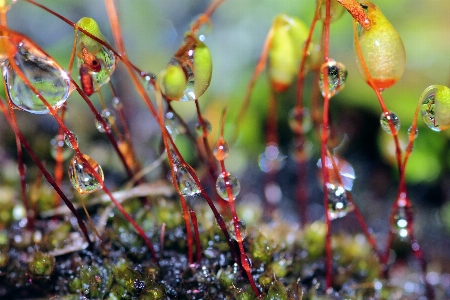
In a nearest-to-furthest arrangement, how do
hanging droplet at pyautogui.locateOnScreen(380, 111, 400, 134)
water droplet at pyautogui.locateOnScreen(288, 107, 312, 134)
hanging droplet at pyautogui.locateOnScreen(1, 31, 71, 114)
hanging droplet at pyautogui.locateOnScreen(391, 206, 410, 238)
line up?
hanging droplet at pyautogui.locateOnScreen(1, 31, 71, 114) < hanging droplet at pyautogui.locateOnScreen(380, 111, 400, 134) < hanging droplet at pyautogui.locateOnScreen(391, 206, 410, 238) < water droplet at pyautogui.locateOnScreen(288, 107, 312, 134)

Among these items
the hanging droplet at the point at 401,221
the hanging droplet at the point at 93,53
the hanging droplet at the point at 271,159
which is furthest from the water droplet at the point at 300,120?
the hanging droplet at the point at 93,53

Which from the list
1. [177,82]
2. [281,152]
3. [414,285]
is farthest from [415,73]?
[177,82]

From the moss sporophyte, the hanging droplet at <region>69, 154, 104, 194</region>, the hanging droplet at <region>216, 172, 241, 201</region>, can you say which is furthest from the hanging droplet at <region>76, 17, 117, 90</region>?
the hanging droplet at <region>216, 172, 241, 201</region>

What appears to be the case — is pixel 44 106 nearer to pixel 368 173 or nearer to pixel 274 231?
pixel 274 231

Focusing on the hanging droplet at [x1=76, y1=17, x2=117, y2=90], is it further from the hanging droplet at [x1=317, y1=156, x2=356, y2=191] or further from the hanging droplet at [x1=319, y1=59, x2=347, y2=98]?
the hanging droplet at [x1=317, y1=156, x2=356, y2=191]

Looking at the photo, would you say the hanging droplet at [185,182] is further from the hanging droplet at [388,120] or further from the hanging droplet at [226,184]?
the hanging droplet at [388,120]
